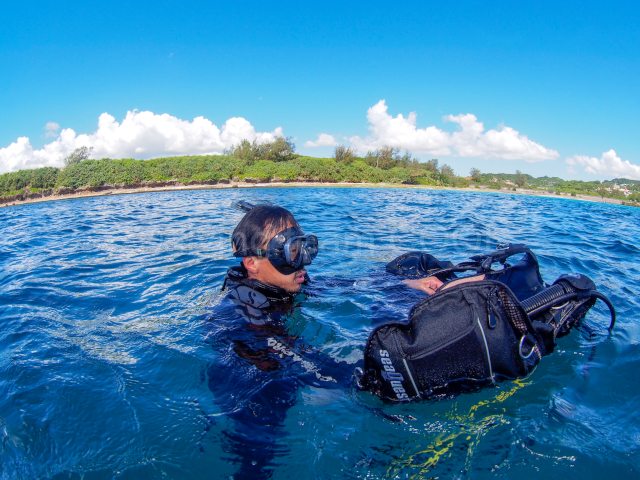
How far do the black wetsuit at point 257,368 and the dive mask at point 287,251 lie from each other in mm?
213

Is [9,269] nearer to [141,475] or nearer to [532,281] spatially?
[141,475]

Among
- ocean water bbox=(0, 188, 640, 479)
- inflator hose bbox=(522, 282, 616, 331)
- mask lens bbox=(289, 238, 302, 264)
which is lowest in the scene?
ocean water bbox=(0, 188, 640, 479)

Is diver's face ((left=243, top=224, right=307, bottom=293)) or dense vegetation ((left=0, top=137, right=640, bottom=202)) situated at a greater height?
dense vegetation ((left=0, top=137, right=640, bottom=202))

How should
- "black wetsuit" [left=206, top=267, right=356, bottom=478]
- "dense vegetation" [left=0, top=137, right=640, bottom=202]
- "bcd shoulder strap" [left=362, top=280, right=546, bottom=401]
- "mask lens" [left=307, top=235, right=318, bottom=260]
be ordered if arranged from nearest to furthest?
"bcd shoulder strap" [left=362, top=280, right=546, bottom=401] → "black wetsuit" [left=206, top=267, right=356, bottom=478] → "mask lens" [left=307, top=235, right=318, bottom=260] → "dense vegetation" [left=0, top=137, right=640, bottom=202]

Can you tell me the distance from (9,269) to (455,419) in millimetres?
6582

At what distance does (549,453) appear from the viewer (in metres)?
1.64

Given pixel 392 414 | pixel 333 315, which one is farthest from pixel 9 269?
pixel 392 414

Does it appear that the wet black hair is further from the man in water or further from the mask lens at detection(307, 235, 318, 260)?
the mask lens at detection(307, 235, 318, 260)

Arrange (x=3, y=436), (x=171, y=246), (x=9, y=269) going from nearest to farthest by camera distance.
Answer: (x=3, y=436)
(x=9, y=269)
(x=171, y=246)

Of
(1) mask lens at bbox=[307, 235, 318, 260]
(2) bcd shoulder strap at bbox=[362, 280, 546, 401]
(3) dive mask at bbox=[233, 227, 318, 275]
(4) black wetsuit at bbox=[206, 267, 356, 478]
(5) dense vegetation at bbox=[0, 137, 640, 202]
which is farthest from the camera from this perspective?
(5) dense vegetation at bbox=[0, 137, 640, 202]

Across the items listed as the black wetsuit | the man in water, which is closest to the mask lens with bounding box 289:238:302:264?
the man in water

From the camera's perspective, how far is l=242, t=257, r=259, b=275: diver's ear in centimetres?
264

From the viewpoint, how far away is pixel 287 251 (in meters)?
2.48

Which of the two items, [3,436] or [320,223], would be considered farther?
[320,223]
